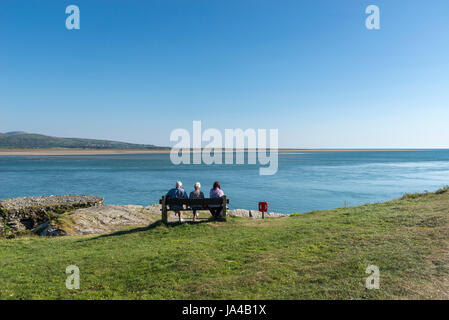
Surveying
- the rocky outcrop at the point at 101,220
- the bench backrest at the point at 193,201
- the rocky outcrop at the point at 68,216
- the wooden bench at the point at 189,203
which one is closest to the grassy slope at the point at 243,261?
the wooden bench at the point at 189,203

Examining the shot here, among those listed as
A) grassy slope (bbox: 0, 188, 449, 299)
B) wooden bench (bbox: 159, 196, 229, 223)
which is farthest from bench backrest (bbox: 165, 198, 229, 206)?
grassy slope (bbox: 0, 188, 449, 299)

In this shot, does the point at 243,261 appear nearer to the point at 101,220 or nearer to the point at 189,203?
the point at 189,203

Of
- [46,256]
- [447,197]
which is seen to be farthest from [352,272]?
[447,197]

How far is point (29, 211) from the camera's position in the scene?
19.3m

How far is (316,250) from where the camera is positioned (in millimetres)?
7695

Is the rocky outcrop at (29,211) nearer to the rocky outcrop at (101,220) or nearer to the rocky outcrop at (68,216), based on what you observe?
the rocky outcrop at (68,216)

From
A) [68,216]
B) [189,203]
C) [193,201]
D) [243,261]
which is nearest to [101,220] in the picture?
[68,216]

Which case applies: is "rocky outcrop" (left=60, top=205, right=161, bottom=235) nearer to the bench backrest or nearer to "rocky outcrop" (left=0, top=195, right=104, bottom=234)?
"rocky outcrop" (left=0, top=195, right=104, bottom=234)

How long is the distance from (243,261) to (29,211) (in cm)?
1799

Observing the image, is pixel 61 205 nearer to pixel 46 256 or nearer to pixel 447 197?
pixel 46 256

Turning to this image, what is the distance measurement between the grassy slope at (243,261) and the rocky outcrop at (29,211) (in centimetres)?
963

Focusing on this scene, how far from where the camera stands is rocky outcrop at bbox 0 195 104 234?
18.5m

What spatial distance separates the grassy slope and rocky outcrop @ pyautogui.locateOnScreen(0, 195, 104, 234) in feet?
31.6

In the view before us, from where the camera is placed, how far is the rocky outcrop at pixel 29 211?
1845 cm
